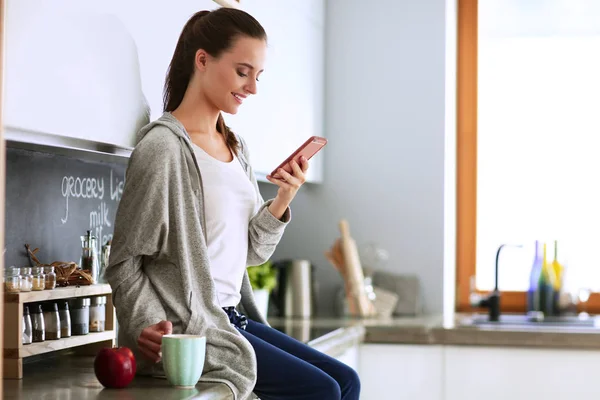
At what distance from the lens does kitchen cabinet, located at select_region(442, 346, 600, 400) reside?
2742 millimetres

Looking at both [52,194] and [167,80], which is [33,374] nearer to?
[52,194]

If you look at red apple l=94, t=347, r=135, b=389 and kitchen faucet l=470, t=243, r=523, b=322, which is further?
kitchen faucet l=470, t=243, r=523, b=322

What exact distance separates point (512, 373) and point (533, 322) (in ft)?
1.39

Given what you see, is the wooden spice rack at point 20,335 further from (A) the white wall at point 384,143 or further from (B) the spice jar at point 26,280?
(A) the white wall at point 384,143

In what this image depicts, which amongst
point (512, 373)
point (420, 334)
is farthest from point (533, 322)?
point (420, 334)

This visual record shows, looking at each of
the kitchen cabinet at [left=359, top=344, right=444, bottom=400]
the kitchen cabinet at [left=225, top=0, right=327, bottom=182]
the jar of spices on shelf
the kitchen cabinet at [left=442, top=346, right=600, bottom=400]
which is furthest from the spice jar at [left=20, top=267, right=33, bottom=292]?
the kitchen cabinet at [left=442, top=346, right=600, bottom=400]

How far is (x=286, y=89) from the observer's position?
9.02ft

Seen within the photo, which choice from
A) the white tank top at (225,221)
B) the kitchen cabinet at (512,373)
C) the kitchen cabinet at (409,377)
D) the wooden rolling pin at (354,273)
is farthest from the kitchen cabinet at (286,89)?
the kitchen cabinet at (512,373)

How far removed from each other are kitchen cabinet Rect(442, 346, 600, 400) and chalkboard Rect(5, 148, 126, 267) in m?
1.24

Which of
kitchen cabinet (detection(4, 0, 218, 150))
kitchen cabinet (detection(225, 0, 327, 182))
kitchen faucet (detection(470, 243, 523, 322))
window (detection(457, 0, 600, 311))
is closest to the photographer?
kitchen cabinet (detection(4, 0, 218, 150))

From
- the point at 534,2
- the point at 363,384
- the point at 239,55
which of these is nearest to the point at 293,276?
the point at 363,384

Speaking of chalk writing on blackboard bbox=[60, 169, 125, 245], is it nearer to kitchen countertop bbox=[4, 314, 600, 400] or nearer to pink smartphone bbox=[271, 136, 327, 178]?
kitchen countertop bbox=[4, 314, 600, 400]

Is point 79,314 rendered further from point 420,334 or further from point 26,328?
point 420,334

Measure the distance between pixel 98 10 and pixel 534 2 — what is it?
2.33 meters
